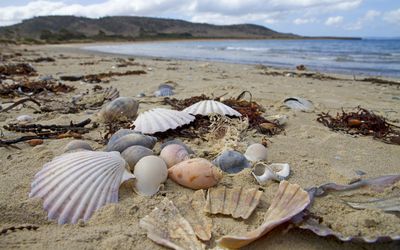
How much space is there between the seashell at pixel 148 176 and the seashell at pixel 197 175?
4.9 inches

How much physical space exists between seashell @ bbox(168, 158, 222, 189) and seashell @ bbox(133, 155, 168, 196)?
124 millimetres

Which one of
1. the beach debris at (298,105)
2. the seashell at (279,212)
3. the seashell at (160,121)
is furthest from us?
the beach debris at (298,105)

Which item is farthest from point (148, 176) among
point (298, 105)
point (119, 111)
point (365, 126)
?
point (298, 105)

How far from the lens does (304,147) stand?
3.03 meters

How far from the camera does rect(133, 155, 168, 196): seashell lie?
6.61 ft

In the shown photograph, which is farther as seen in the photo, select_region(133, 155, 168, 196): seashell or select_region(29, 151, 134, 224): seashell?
select_region(133, 155, 168, 196): seashell

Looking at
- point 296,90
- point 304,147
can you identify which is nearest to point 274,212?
point 304,147

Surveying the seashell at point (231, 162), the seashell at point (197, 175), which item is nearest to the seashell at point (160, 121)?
the seashell at point (231, 162)

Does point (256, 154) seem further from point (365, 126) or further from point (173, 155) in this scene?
point (365, 126)

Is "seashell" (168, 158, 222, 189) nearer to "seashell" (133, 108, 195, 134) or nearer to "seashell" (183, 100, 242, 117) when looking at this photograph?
"seashell" (133, 108, 195, 134)

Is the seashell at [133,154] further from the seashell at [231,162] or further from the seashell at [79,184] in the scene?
the seashell at [231,162]

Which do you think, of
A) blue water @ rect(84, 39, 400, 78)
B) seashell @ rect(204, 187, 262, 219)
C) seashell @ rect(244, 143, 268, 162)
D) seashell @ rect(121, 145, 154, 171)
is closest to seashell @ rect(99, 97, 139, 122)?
seashell @ rect(121, 145, 154, 171)

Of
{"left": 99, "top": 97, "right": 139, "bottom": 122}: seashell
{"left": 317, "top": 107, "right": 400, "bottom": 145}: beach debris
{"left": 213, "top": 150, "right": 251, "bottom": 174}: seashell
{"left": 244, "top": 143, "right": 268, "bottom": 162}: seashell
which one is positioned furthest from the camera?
{"left": 99, "top": 97, "right": 139, "bottom": 122}: seashell

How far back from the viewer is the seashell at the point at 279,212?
1.52 m
